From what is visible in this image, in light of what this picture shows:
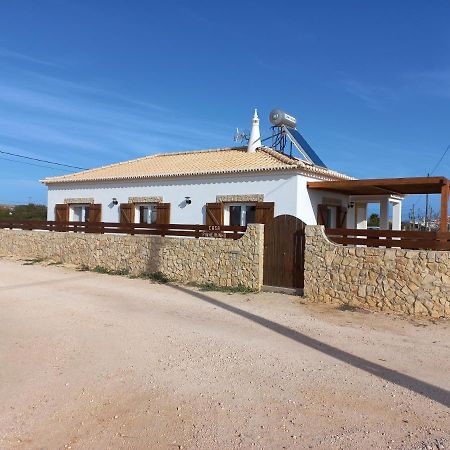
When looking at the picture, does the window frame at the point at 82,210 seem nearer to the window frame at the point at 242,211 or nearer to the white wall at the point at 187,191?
the white wall at the point at 187,191

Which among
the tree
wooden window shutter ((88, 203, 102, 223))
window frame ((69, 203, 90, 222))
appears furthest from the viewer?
the tree

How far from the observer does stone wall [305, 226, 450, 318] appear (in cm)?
902

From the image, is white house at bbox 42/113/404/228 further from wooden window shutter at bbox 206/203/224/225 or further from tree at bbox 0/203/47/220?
tree at bbox 0/203/47/220

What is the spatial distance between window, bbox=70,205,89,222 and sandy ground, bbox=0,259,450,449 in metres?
13.0

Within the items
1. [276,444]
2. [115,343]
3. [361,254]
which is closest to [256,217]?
[361,254]

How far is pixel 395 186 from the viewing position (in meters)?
15.7

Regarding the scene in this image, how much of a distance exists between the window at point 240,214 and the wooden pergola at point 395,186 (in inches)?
86.6

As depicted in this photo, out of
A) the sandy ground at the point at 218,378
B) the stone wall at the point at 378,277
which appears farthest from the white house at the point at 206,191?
the sandy ground at the point at 218,378

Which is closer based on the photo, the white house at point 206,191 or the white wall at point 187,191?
the white wall at point 187,191

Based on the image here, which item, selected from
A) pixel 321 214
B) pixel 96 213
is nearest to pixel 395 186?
pixel 321 214

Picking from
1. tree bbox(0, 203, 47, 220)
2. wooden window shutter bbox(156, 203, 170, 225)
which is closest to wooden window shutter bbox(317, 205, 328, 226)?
wooden window shutter bbox(156, 203, 170, 225)

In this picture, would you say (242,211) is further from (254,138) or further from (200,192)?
(254,138)

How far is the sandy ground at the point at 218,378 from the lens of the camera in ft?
13.0

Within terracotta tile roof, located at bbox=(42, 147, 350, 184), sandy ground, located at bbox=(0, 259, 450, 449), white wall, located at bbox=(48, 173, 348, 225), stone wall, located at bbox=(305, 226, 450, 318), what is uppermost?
terracotta tile roof, located at bbox=(42, 147, 350, 184)
